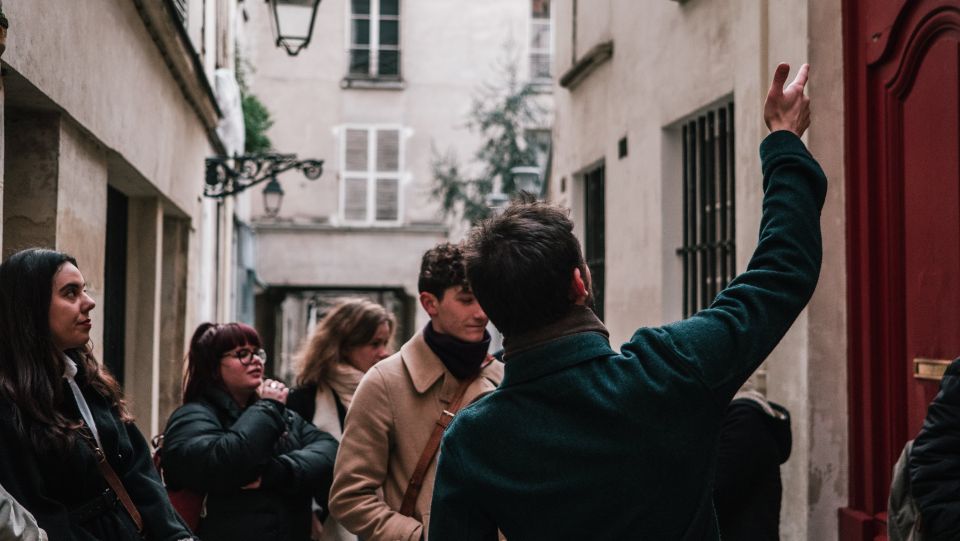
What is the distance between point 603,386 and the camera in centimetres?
224

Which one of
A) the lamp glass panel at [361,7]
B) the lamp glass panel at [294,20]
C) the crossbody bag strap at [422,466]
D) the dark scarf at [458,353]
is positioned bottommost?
the crossbody bag strap at [422,466]

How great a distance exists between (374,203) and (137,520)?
70.6 feet

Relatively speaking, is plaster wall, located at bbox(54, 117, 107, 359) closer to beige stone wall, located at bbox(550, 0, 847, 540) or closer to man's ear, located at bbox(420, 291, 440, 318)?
man's ear, located at bbox(420, 291, 440, 318)

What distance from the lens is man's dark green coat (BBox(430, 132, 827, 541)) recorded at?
2201 millimetres

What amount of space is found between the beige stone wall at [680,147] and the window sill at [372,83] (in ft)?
43.3

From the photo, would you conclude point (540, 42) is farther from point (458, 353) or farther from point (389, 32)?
point (458, 353)

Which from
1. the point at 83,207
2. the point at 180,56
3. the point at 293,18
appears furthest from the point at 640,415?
the point at 293,18

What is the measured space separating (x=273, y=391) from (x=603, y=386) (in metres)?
3.05

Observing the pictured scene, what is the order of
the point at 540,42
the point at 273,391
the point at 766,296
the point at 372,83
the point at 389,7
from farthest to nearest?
the point at 540,42 → the point at 389,7 → the point at 372,83 → the point at 273,391 → the point at 766,296

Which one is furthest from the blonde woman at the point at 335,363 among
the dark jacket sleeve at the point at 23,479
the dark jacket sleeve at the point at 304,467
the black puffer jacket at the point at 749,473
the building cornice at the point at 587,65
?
the building cornice at the point at 587,65

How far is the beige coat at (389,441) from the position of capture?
3814 mm

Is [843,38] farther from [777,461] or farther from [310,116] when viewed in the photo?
[310,116]

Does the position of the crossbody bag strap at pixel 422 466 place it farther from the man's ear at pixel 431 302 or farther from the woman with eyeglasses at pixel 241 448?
the woman with eyeglasses at pixel 241 448

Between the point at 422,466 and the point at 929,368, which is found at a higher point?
the point at 929,368
